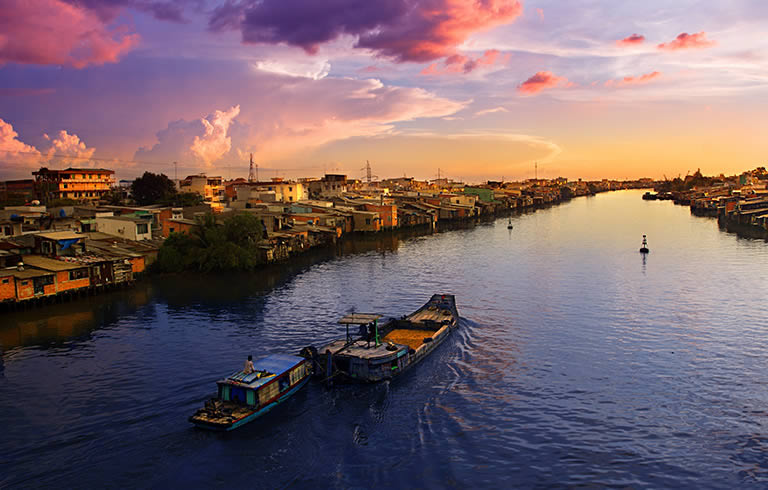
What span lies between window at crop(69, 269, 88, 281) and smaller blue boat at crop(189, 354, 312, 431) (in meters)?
17.8

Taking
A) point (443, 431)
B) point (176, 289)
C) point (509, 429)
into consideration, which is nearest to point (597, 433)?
point (509, 429)

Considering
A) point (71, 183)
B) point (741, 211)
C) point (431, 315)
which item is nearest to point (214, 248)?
point (431, 315)

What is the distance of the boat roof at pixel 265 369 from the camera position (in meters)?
13.7

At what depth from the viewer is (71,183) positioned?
194 feet

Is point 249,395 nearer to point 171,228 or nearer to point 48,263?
point 48,263

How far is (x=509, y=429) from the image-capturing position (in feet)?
43.6

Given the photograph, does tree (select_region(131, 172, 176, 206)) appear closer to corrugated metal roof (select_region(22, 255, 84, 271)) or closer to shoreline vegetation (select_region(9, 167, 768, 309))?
shoreline vegetation (select_region(9, 167, 768, 309))

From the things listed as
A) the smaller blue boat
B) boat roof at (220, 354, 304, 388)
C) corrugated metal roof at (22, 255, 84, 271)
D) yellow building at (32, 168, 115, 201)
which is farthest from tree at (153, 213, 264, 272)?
yellow building at (32, 168, 115, 201)

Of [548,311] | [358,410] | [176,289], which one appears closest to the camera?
[358,410]

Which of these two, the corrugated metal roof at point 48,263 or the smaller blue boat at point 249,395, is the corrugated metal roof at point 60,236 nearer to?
the corrugated metal roof at point 48,263

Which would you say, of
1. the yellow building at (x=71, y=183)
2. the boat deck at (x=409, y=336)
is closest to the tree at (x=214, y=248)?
the boat deck at (x=409, y=336)

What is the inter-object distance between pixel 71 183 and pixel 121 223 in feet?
93.2

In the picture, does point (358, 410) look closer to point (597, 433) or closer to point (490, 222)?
point (597, 433)

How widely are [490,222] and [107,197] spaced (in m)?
52.5
